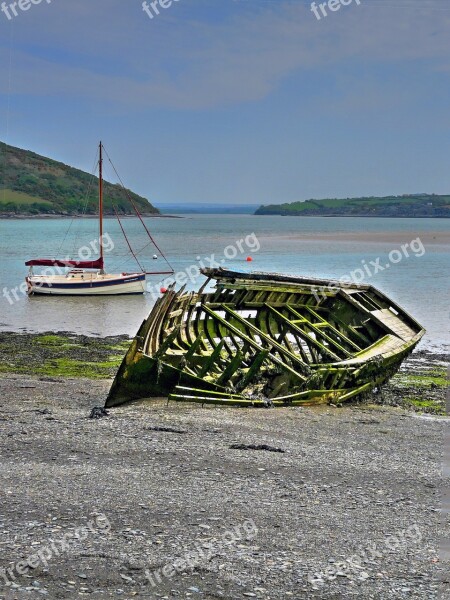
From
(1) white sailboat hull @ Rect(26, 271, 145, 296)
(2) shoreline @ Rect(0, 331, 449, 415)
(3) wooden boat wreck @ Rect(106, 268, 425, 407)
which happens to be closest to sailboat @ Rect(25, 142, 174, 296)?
(1) white sailboat hull @ Rect(26, 271, 145, 296)

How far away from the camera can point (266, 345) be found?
24.7m

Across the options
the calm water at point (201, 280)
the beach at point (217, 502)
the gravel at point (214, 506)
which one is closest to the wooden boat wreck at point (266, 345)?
the beach at point (217, 502)

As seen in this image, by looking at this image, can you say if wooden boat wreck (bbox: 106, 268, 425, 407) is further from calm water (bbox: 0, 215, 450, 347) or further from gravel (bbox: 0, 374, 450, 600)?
calm water (bbox: 0, 215, 450, 347)

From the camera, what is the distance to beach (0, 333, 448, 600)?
10.4m

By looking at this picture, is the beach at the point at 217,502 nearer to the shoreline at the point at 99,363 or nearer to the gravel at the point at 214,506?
the gravel at the point at 214,506

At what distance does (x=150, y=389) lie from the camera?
67.3 ft

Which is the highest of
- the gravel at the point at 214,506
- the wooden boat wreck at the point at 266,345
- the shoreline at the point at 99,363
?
the wooden boat wreck at the point at 266,345

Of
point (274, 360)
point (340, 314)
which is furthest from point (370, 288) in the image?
point (274, 360)

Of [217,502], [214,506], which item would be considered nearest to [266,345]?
[217,502]

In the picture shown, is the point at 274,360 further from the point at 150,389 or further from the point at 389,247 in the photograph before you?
the point at 389,247

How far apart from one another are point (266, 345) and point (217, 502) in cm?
1182

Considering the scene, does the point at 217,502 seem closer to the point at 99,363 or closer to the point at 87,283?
the point at 99,363

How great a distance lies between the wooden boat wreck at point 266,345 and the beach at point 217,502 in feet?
2.24

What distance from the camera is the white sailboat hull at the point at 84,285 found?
2290 inches
